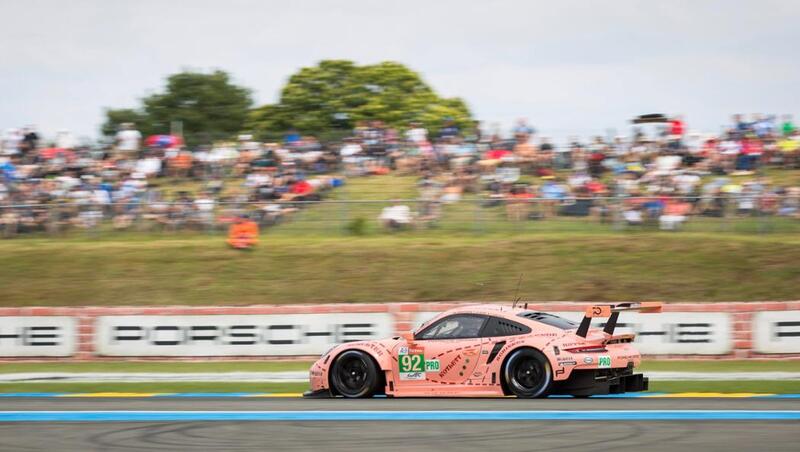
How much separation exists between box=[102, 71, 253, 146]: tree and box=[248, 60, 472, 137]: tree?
270 cm

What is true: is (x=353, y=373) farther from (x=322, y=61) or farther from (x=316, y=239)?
(x=322, y=61)

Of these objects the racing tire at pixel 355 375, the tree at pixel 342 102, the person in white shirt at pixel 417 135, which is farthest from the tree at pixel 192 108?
the racing tire at pixel 355 375

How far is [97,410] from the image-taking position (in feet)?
34.8

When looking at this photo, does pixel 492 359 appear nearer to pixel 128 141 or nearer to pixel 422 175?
pixel 422 175

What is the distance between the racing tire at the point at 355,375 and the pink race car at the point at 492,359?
1 cm

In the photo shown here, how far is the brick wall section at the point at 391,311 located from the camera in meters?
17.4

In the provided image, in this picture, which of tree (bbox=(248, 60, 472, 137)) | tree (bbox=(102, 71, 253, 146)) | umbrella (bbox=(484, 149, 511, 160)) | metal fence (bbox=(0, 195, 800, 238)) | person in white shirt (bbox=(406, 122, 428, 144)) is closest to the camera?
metal fence (bbox=(0, 195, 800, 238))

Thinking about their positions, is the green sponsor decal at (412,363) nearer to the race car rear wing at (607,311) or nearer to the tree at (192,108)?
the race car rear wing at (607,311)

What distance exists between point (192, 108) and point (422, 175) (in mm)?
34511

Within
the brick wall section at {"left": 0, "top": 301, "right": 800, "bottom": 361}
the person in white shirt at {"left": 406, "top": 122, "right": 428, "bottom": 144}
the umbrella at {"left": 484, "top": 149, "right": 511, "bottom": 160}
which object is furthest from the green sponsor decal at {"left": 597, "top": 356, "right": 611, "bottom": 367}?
the person in white shirt at {"left": 406, "top": 122, "right": 428, "bottom": 144}

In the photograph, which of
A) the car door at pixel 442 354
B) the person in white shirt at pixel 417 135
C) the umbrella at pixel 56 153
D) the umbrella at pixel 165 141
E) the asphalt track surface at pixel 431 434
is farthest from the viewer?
the umbrella at pixel 165 141

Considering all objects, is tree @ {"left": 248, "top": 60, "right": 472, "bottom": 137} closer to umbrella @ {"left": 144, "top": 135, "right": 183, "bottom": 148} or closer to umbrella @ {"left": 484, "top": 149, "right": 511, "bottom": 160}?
umbrella @ {"left": 144, "top": 135, "right": 183, "bottom": 148}

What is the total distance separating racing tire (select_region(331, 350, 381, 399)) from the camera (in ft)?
38.8

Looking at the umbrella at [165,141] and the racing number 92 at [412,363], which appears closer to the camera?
the racing number 92 at [412,363]
